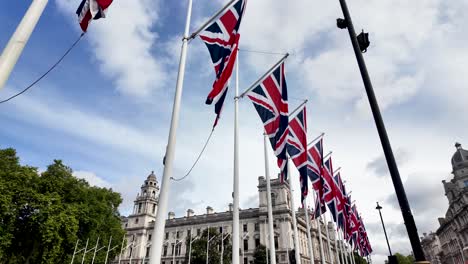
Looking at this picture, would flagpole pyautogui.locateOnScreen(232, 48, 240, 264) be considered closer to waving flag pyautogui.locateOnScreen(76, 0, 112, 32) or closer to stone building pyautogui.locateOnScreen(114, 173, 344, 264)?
waving flag pyautogui.locateOnScreen(76, 0, 112, 32)

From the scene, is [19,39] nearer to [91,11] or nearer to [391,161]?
[91,11]

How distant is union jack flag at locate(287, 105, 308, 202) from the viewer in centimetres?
1554

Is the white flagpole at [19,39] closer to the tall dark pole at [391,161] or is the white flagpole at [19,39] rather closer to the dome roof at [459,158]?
the tall dark pole at [391,161]

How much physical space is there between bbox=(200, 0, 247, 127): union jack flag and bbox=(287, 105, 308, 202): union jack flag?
710cm

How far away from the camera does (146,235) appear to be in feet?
275

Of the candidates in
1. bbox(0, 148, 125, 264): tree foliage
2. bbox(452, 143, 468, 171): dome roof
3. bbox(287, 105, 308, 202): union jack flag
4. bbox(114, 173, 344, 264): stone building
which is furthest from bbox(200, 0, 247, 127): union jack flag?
bbox(452, 143, 468, 171): dome roof

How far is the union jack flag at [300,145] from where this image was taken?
51.0 ft

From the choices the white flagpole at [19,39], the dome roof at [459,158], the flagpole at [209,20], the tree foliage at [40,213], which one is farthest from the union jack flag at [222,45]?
the dome roof at [459,158]

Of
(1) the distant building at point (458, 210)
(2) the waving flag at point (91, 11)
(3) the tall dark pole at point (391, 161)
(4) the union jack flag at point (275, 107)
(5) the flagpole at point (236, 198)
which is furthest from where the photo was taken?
(1) the distant building at point (458, 210)

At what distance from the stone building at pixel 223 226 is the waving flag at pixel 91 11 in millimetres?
57625

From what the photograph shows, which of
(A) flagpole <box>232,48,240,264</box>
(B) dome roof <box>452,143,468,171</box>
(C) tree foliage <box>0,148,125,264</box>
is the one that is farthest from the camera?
(B) dome roof <box>452,143,468,171</box>

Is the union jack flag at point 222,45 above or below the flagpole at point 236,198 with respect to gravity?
above

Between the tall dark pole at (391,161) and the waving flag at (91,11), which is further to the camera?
the waving flag at (91,11)

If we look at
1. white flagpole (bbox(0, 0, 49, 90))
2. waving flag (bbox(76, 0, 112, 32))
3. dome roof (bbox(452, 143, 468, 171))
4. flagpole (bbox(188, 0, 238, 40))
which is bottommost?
white flagpole (bbox(0, 0, 49, 90))
